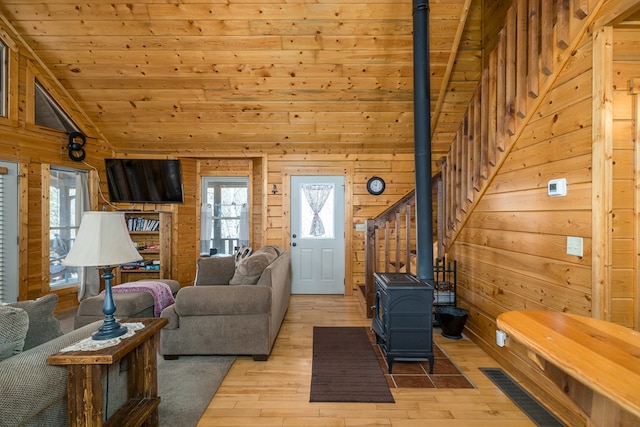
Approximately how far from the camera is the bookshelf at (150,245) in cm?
508

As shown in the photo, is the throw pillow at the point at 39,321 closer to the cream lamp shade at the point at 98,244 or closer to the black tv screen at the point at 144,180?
the cream lamp shade at the point at 98,244

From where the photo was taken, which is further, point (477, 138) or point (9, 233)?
point (9, 233)

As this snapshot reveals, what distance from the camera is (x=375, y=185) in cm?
512

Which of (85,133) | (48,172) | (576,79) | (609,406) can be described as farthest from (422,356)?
(85,133)

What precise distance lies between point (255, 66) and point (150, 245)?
3339mm

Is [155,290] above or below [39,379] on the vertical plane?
below

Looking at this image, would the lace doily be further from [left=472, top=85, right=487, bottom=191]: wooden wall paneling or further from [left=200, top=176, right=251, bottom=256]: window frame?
[left=200, top=176, right=251, bottom=256]: window frame

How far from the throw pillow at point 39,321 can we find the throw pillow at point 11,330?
183 millimetres

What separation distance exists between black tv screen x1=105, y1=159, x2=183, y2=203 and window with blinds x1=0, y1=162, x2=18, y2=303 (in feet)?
3.98

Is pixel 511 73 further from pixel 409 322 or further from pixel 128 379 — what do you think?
pixel 128 379

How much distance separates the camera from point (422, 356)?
8.79 feet

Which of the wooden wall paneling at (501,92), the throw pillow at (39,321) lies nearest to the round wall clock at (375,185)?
the wooden wall paneling at (501,92)

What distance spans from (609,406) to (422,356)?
1694 mm

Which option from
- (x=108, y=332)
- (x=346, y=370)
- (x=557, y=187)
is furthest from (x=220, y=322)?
(x=557, y=187)
